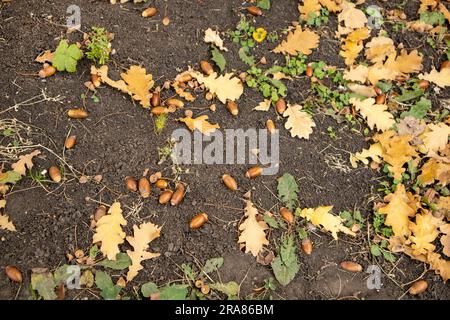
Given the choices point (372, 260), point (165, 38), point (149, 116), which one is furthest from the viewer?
point (165, 38)

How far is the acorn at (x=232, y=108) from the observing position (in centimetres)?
322

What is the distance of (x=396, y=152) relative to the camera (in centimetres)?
320

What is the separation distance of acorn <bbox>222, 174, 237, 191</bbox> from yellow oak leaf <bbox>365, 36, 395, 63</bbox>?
5.35ft

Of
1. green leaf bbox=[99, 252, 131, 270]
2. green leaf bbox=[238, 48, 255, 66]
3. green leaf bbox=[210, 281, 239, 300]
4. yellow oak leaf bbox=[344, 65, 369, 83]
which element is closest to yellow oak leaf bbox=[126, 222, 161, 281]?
green leaf bbox=[99, 252, 131, 270]

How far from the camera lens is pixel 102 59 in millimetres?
3297

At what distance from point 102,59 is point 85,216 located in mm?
1240

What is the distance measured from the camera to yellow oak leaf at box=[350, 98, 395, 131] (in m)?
3.31

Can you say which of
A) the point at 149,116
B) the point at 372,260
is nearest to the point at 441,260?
the point at 372,260

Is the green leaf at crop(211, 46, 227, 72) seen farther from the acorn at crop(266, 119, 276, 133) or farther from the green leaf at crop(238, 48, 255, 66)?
the acorn at crop(266, 119, 276, 133)

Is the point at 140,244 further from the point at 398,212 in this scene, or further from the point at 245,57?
the point at 398,212

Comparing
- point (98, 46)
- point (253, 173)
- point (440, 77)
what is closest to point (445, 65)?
point (440, 77)

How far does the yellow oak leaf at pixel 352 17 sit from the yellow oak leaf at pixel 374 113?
752 mm

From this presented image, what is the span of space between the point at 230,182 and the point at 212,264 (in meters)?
0.58

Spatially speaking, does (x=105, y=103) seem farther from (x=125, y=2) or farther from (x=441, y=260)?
(x=441, y=260)
